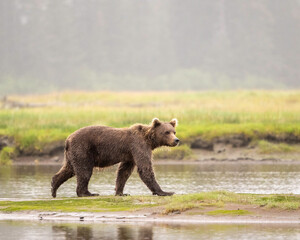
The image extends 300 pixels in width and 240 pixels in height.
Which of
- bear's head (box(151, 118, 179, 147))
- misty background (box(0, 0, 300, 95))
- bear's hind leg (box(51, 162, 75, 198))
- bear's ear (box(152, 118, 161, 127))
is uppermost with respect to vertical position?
misty background (box(0, 0, 300, 95))

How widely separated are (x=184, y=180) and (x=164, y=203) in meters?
6.49

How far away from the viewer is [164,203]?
14672mm

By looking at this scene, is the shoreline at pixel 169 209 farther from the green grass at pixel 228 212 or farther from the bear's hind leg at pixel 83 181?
the bear's hind leg at pixel 83 181

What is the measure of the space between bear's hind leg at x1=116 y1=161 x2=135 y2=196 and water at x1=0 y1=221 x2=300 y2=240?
2.81 metres

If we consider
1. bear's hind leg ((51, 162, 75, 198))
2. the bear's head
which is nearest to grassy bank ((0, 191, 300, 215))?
bear's hind leg ((51, 162, 75, 198))

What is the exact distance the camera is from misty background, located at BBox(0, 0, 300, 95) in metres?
98.2

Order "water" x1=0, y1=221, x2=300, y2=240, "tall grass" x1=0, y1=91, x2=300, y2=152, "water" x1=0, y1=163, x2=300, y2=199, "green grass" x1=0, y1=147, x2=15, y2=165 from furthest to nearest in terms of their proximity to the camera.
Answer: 1. "tall grass" x1=0, y1=91, x2=300, y2=152
2. "green grass" x1=0, y1=147, x2=15, y2=165
3. "water" x1=0, y1=163, x2=300, y2=199
4. "water" x1=0, y1=221, x2=300, y2=240

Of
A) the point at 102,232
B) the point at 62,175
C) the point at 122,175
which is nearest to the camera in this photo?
the point at 102,232

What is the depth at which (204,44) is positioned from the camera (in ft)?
347

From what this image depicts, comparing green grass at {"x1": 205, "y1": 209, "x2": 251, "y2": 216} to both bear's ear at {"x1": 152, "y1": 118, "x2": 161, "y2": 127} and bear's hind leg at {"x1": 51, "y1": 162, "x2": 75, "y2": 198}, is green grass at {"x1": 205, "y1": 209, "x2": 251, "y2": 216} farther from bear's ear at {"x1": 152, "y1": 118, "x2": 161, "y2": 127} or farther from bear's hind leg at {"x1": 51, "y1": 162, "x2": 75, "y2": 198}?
bear's hind leg at {"x1": 51, "y1": 162, "x2": 75, "y2": 198}

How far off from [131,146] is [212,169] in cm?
890

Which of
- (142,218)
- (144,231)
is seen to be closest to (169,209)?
(142,218)

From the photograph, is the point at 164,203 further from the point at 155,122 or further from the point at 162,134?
the point at 155,122

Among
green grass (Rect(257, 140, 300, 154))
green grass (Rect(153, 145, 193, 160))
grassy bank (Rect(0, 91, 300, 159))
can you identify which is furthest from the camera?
grassy bank (Rect(0, 91, 300, 159))
